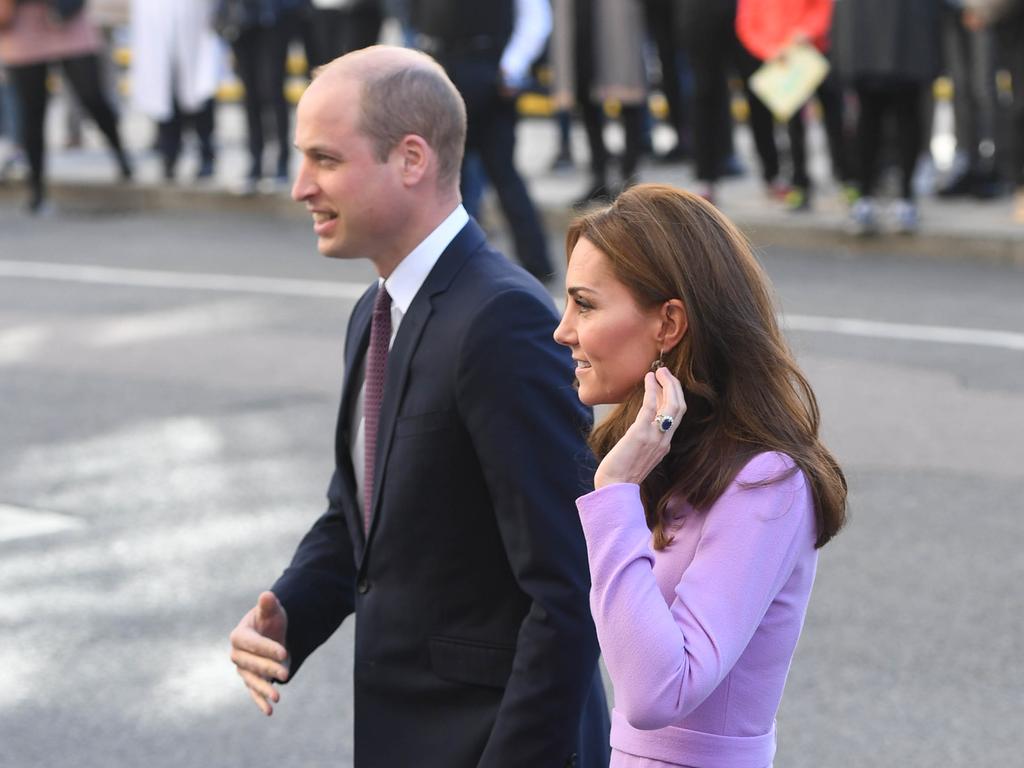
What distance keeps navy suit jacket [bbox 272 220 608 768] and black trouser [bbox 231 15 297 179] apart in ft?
37.6

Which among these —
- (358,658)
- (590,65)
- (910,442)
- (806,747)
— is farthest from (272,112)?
(358,658)

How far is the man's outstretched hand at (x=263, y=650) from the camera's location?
3.01m

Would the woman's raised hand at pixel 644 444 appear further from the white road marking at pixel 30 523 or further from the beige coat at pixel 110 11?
the beige coat at pixel 110 11

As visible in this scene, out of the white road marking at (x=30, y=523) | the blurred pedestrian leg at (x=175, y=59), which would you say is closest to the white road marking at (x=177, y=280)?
the blurred pedestrian leg at (x=175, y=59)

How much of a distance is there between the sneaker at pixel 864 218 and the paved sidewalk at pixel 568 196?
0.06m

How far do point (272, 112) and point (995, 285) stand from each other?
632 centimetres

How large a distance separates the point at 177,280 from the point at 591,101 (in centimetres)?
321

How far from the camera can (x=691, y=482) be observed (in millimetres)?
2381

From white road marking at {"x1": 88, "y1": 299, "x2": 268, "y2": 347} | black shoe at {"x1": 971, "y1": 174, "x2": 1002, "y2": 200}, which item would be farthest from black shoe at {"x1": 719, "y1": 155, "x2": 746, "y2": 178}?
white road marking at {"x1": 88, "y1": 299, "x2": 268, "y2": 347}

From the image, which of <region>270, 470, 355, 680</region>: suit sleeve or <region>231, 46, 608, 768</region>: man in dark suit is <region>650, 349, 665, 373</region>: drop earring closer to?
<region>231, 46, 608, 768</region>: man in dark suit

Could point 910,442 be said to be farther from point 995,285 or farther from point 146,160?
point 146,160

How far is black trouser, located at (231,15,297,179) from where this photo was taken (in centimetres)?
1408

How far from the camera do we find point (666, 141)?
16.6 metres

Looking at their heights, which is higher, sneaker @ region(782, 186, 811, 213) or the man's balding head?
the man's balding head
